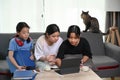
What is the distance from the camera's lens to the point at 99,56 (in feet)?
11.9

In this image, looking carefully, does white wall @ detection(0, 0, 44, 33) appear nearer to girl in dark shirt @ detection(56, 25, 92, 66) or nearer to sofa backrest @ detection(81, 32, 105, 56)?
sofa backrest @ detection(81, 32, 105, 56)

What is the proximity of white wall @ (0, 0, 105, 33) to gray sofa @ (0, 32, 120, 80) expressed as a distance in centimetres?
86

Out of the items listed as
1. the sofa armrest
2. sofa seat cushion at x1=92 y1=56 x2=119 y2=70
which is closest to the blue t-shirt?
sofa seat cushion at x1=92 y1=56 x2=119 y2=70

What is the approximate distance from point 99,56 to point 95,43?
0.24 metres

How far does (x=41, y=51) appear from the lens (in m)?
2.54

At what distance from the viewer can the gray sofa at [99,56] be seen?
10.3 feet

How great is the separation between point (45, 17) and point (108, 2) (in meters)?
1.32

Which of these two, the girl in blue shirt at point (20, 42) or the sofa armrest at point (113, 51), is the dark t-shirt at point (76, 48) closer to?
the girl in blue shirt at point (20, 42)

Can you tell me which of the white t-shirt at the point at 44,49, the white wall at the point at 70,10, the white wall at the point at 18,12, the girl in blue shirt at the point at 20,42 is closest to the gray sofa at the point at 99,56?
the girl in blue shirt at the point at 20,42

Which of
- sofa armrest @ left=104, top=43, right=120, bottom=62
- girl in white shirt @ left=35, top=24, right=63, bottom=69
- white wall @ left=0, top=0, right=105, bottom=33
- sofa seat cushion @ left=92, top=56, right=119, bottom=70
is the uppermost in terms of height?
white wall @ left=0, top=0, right=105, bottom=33

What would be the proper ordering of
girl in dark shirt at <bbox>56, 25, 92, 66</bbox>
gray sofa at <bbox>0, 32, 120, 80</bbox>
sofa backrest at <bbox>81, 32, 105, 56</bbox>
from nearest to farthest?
1. girl in dark shirt at <bbox>56, 25, 92, 66</bbox>
2. gray sofa at <bbox>0, 32, 120, 80</bbox>
3. sofa backrest at <bbox>81, 32, 105, 56</bbox>

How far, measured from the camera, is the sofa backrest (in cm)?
370

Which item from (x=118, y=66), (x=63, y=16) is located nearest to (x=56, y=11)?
(x=63, y=16)

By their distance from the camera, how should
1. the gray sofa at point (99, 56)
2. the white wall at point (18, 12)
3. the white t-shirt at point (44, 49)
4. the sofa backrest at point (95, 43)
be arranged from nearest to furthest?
the white t-shirt at point (44, 49) < the gray sofa at point (99, 56) < the sofa backrest at point (95, 43) < the white wall at point (18, 12)
